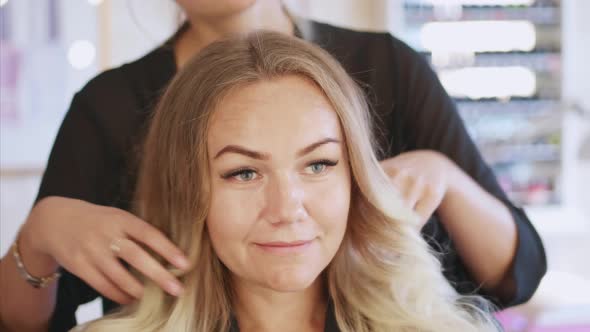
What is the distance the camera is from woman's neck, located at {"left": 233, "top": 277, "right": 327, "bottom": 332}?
96 centimetres

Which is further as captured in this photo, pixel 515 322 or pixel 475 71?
pixel 475 71

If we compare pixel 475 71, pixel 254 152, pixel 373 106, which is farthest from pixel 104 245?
pixel 475 71

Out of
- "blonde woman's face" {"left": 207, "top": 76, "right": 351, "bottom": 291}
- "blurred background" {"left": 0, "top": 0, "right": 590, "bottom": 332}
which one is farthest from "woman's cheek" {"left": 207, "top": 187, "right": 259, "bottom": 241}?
"blurred background" {"left": 0, "top": 0, "right": 590, "bottom": 332}

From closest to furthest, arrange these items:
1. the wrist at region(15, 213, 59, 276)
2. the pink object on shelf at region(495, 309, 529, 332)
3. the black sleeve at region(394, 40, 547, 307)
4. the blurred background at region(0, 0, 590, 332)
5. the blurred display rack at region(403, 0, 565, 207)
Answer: the wrist at region(15, 213, 59, 276)
the black sleeve at region(394, 40, 547, 307)
the pink object on shelf at region(495, 309, 529, 332)
the blurred background at region(0, 0, 590, 332)
the blurred display rack at region(403, 0, 565, 207)

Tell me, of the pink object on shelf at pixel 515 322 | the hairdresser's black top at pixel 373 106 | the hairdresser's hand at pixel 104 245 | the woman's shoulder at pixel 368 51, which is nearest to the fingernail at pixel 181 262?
the hairdresser's hand at pixel 104 245

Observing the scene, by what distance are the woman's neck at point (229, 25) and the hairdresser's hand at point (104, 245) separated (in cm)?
30

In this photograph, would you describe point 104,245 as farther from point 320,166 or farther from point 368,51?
point 368,51

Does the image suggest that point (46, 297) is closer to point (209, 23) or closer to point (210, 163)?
point (210, 163)

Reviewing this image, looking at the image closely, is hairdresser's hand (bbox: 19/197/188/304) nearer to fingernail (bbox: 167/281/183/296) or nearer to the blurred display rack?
fingernail (bbox: 167/281/183/296)

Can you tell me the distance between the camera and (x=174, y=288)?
0.90 metres

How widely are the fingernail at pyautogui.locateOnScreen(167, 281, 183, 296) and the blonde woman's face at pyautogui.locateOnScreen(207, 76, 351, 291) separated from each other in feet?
0.24

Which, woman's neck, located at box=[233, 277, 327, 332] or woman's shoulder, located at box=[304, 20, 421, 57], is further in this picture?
woman's shoulder, located at box=[304, 20, 421, 57]

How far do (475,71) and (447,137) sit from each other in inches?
62.3

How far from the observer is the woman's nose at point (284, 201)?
2.69ft
